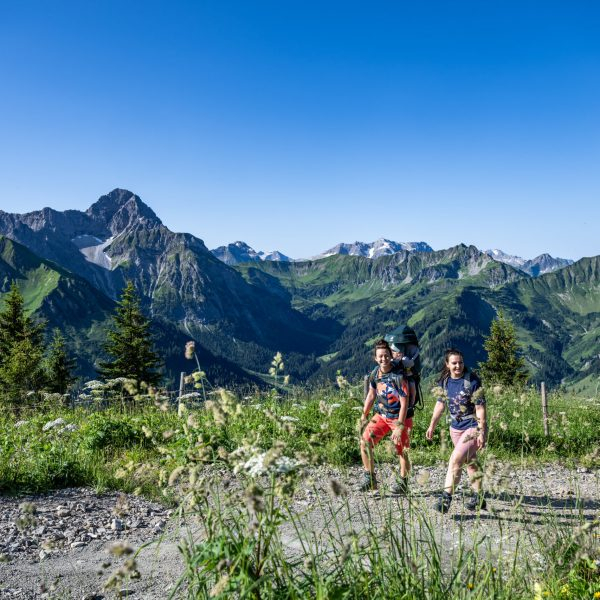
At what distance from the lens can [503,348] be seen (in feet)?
169

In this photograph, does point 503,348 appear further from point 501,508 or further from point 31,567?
point 31,567

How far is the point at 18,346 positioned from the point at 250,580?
43.8 metres

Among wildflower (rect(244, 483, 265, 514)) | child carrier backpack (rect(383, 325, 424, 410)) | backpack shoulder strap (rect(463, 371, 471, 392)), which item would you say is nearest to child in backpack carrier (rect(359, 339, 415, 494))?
child carrier backpack (rect(383, 325, 424, 410))

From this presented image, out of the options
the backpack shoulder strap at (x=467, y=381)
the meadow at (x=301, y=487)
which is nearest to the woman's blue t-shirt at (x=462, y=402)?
the backpack shoulder strap at (x=467, y=381)

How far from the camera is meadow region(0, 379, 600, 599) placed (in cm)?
266

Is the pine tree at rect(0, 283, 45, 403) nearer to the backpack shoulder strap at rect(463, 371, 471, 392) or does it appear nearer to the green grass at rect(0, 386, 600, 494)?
the green grass at rect(0, 386, 600, 494)

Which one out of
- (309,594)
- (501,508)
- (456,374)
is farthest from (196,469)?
(501,508)

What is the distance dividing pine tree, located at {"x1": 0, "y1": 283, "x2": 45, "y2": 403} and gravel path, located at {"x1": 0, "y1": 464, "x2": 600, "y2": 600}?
102 ft

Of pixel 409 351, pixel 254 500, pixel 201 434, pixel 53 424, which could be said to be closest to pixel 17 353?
pixel 53 424

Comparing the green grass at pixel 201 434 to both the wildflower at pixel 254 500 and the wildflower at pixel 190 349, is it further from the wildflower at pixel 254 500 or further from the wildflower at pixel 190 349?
the wildflower at pixel 254 500

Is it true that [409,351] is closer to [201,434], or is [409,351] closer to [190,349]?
[201,434]

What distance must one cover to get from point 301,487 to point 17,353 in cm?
4107

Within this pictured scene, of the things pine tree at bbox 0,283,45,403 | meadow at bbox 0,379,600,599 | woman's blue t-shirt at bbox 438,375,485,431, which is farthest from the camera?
pine tree at bbox 0,283,45,403

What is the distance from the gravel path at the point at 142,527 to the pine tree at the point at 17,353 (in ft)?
102
